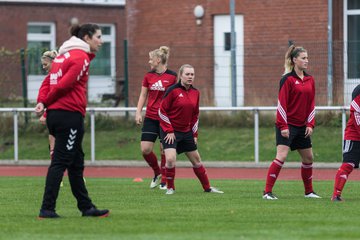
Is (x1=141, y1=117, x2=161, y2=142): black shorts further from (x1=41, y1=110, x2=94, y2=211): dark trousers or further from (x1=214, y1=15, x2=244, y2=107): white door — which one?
(x1=214, y1=15, x2=244, y2=107): white door

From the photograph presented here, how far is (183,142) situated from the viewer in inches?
575

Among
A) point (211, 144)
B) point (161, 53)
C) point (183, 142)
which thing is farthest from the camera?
point (211, 144)

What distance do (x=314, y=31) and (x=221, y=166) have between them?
6041 mm

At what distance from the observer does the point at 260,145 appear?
76.7 feet

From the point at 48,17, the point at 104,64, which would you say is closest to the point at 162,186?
the point at 104,64

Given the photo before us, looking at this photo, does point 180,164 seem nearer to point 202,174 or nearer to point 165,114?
point 202,174

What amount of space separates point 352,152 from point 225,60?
48.7ft

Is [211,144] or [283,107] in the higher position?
[283,107]

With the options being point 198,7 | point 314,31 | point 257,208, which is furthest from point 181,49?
point 257,208

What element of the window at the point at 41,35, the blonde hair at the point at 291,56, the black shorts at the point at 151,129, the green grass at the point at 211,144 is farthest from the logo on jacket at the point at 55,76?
the window at the point at 41,35

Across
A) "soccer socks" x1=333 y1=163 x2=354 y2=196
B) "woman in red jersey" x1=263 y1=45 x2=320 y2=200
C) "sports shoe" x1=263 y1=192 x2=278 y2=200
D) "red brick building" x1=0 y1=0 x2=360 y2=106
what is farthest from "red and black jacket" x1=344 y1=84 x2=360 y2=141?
"red brick building" x1=0 y1=0 x2=360 y2=106

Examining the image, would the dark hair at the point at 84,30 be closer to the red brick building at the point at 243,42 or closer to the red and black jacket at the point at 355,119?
the red and black jacket at the point at 355,119

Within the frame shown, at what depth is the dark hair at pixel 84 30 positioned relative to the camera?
442 inches

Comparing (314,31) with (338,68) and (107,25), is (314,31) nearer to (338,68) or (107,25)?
(338,68)
